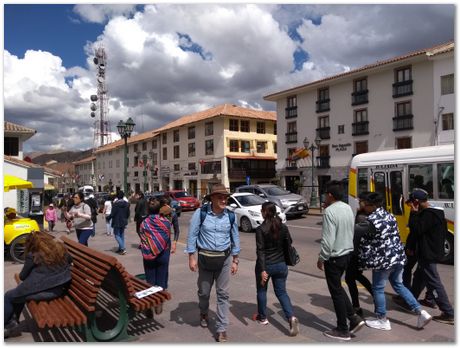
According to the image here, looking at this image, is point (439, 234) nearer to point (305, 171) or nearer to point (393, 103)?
point (393, 103)

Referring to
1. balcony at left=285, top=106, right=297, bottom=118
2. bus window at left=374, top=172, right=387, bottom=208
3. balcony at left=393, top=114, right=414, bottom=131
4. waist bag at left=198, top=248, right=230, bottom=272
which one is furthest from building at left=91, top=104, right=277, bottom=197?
waist bag at left=198, top=248, right=230, bottom=272

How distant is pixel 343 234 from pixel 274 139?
4588 cm

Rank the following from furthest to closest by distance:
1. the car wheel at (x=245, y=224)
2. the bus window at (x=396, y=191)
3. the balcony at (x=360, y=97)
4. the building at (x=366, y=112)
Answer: the balcony at (x=360, y=97) → the building at (x=366, y=112) → the car wheel at (x=245, y=224) → the bus window at (x=396, y=191)

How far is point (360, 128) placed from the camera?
32.5 metres

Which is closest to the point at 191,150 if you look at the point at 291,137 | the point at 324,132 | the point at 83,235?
the point at 291,137

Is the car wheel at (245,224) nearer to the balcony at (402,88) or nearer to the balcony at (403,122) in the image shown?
the balcony at (403,122)

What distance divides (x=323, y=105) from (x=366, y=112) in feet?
14.7

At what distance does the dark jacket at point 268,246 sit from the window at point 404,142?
27.3m

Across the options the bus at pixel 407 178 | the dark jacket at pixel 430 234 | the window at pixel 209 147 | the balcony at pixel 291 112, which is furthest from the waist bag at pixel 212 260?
the window at pixel 209 147

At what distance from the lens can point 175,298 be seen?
596 cm

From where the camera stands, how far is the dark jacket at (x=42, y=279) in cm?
439

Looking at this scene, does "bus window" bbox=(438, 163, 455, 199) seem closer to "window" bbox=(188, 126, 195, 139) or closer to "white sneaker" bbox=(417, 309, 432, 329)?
"white sneaker" bbox=(417, 309, 432, 329)

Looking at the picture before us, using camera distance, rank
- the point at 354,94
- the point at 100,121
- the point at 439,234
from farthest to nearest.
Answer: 1. the point at 100,121
2. the point at 354,94
3. the point at 439,234

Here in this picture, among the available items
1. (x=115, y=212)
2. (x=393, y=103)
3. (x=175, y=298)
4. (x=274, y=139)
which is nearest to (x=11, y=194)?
(x=115, y=212)
